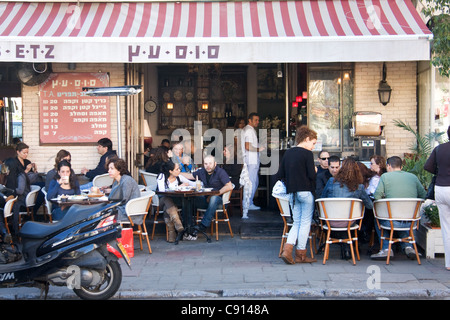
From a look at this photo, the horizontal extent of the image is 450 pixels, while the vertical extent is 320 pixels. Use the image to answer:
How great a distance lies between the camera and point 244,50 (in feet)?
27.2

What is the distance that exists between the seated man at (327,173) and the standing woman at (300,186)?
813mm

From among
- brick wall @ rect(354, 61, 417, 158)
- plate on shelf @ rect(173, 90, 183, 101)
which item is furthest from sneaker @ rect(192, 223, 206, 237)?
plate on shelf @ rect(173, 90, 183, 101)

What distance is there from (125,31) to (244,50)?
6.61 feet

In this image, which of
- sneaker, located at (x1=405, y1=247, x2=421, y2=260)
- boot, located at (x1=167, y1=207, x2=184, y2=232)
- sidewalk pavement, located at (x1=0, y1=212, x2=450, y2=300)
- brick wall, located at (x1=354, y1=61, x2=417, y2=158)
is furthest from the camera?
brick wall, located at (x1=354, y1=61, x2=417, y2=158)

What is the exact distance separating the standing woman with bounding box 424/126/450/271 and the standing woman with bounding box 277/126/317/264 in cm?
149

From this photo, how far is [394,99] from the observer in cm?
994

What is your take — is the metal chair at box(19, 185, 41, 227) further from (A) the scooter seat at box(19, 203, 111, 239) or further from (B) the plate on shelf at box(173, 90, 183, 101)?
(B) the plate on shelf at box(173, 90, 183, 101)

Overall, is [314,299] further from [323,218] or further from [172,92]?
[172,92]

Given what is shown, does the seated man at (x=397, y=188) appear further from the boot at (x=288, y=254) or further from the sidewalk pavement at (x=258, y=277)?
the boot at (x=288, y=254)

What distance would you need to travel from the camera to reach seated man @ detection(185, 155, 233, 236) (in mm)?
8570

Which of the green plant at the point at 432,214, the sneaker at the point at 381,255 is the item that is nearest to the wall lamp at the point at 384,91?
the green plant at the point at 432,214

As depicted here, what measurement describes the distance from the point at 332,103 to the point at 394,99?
113cm

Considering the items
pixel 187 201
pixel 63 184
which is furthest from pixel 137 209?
pixel 63 184
